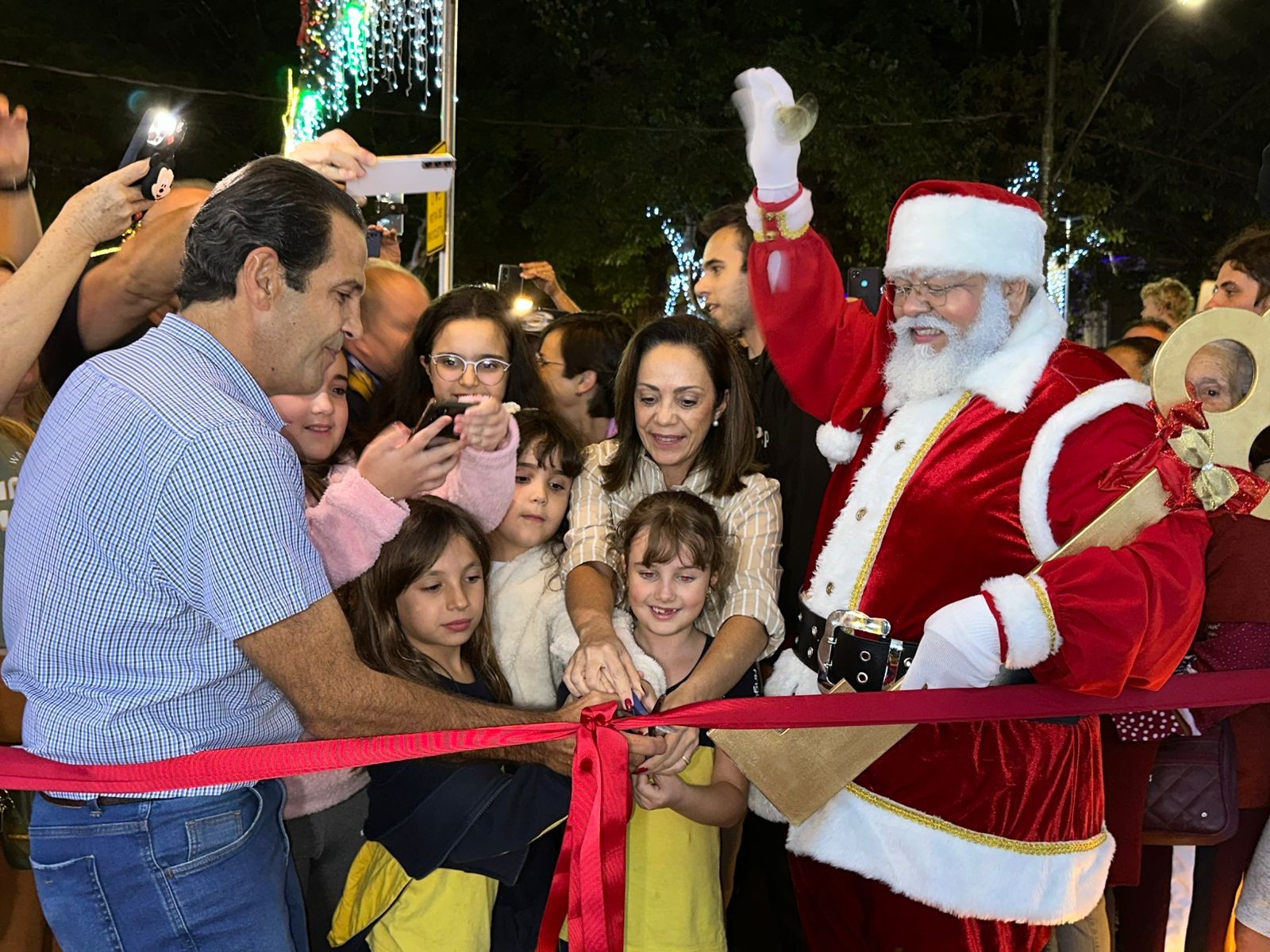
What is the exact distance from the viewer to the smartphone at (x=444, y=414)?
2734 mm

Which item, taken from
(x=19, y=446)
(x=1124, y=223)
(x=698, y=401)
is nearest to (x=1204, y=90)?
(x=1124, y=223)

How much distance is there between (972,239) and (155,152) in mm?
1927

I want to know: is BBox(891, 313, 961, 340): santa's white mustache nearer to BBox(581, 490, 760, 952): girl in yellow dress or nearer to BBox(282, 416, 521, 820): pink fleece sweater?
BBox(581, 490, 760, 952): girl in yellow dress

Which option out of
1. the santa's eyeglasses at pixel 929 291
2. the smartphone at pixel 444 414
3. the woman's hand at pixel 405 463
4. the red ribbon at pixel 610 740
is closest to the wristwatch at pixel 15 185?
the smartphone at pixel 444 414

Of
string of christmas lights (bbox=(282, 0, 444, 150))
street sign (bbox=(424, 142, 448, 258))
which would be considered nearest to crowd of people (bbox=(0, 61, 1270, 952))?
string of christmas lights (bbox=(282, 0, 444, 150))

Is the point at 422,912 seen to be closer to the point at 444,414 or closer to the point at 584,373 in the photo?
the point at 444,414

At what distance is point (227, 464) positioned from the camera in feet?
6.09

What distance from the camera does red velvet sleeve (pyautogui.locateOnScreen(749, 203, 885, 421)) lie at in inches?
128

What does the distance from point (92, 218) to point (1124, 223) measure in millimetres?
16015

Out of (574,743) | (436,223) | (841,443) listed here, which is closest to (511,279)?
(436,223)

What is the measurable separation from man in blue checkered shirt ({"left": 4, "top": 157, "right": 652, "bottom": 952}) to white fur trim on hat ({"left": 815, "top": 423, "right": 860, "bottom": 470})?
4.86 feet

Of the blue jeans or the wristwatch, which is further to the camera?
the wristwatch

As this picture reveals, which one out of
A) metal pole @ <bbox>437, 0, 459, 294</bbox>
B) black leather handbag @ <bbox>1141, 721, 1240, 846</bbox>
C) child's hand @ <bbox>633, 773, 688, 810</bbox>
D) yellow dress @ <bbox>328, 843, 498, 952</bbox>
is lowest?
yellow dress @ <bbox>328, 843, 498, 952</bbox>

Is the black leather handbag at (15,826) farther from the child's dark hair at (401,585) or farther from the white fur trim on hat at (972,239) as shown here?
the white fur trim on hat at (972,239)
